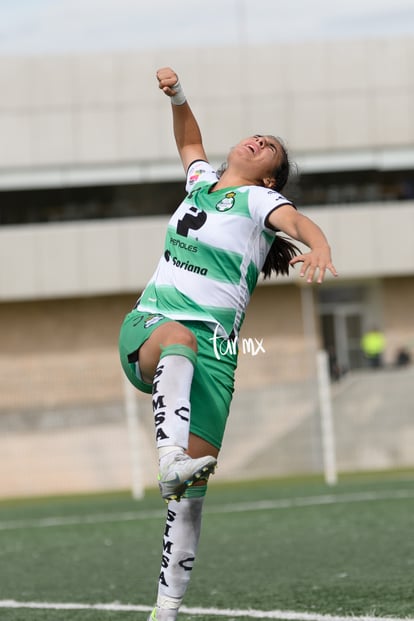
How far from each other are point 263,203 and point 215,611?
8.23 feet

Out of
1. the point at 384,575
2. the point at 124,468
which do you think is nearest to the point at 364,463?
the point at 124,468

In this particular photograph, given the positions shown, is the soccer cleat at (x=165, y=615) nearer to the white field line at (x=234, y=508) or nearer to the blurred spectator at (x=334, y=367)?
the white field line at (x=234, y=508)

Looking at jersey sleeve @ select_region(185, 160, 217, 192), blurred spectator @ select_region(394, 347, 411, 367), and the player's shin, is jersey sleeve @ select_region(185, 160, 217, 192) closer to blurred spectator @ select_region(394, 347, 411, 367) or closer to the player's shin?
the player's shin

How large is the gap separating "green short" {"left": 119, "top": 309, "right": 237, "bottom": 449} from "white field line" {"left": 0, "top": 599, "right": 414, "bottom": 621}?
1.32m

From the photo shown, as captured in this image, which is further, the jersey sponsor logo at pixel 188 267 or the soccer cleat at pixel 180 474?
the jersey sponsor logo at pixel 188 267

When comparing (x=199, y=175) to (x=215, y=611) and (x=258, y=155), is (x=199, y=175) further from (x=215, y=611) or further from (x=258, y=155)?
(x=215, y=611)

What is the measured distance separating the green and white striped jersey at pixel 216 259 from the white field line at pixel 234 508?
8463 mm

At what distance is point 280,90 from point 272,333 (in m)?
7.48

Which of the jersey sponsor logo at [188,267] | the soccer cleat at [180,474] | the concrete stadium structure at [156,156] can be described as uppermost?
the jersey sponsor logo at [188,267]

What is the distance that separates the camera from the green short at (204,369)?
5605mm

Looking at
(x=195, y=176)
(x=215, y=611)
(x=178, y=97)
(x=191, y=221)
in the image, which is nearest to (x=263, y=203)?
(x=191, y=221)

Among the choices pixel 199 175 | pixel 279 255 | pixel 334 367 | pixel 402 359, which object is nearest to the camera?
pixel 279 255

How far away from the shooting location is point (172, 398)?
535 cm

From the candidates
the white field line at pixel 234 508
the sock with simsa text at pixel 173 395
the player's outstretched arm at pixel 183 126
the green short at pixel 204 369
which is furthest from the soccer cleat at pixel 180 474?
the white field line at pixel 234 508
